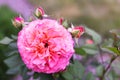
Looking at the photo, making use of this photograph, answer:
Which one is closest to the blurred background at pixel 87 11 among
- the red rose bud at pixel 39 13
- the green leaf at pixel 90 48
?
the green leaf at pixel 90 48

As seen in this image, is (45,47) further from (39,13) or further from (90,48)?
(90,48)

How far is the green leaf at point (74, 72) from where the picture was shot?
1.41m

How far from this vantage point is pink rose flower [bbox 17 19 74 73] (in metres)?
1.31

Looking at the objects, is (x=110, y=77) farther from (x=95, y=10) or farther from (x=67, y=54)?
(x=95, y=10)

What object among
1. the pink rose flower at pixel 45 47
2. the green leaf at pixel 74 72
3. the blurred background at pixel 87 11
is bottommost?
the blurred background at pixel 87 11

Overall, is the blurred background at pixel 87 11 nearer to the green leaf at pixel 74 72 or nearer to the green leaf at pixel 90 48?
the green leaf at pixel 90 48

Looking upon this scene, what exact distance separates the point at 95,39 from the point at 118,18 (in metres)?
3.31

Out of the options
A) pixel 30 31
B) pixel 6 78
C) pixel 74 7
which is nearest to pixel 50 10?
pixel 74 7

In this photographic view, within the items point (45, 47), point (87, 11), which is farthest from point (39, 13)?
point (87, 11)

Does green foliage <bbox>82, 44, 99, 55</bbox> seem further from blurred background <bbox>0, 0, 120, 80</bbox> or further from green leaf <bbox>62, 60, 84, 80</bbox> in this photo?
blurred background <bbox>0, 0, 120, 80</bbox>

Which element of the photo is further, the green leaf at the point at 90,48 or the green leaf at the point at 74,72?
the green leaf at the point at 90,48

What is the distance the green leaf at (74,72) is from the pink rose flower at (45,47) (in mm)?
86

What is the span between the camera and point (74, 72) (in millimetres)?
1462

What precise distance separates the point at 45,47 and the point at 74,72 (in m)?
0.19
